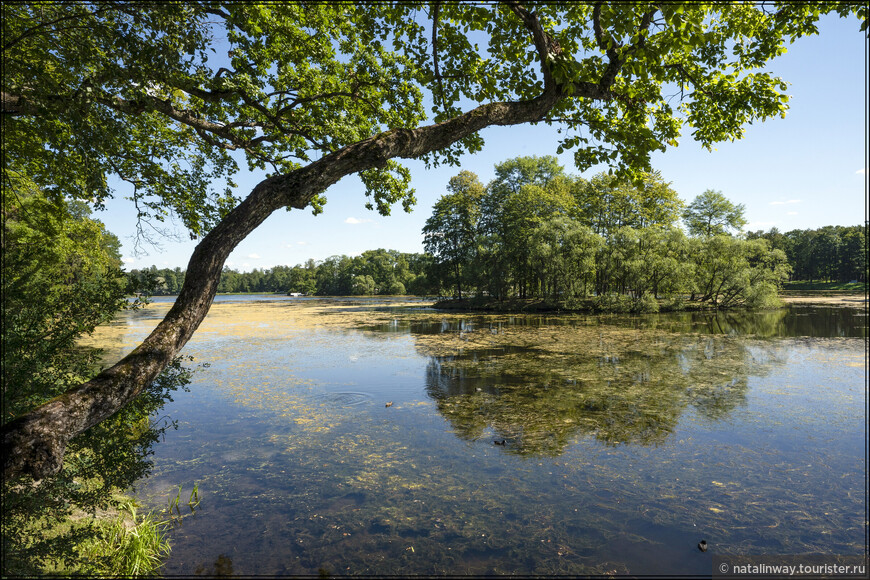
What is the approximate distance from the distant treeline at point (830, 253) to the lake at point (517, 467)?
6600cm

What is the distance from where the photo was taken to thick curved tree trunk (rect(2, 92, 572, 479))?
2434 mm

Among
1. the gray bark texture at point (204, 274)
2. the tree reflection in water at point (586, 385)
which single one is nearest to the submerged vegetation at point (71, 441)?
the gray bark texture at point (204, 274)

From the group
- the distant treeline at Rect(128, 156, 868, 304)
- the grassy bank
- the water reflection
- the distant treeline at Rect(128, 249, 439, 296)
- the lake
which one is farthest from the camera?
the distant treeline at Rect(128, 249, 439, 296)

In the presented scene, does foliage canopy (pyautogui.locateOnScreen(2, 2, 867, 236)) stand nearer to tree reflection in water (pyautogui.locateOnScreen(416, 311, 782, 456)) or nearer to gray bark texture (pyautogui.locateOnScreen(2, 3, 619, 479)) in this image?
gray bark texture (pyautogui.locateOnScreen(2, 3, 619, 479))

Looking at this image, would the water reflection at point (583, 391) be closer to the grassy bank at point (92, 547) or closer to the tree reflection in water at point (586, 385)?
the tree reflection in water at point (586, 385)

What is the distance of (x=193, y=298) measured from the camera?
3051 mm

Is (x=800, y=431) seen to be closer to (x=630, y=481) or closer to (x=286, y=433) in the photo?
(x=630, y=481)

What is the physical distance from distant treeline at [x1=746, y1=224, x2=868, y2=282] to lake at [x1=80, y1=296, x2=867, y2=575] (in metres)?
66.0

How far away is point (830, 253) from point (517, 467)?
284ft

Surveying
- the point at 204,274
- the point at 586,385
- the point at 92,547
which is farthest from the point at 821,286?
the point at 92,547

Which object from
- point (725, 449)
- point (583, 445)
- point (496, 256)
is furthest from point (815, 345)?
point (496, 256)

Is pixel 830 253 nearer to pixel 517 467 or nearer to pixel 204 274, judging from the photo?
pixel 517 467

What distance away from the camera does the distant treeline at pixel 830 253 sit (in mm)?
58719

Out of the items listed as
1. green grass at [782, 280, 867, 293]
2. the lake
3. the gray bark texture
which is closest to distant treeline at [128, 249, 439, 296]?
the lake
